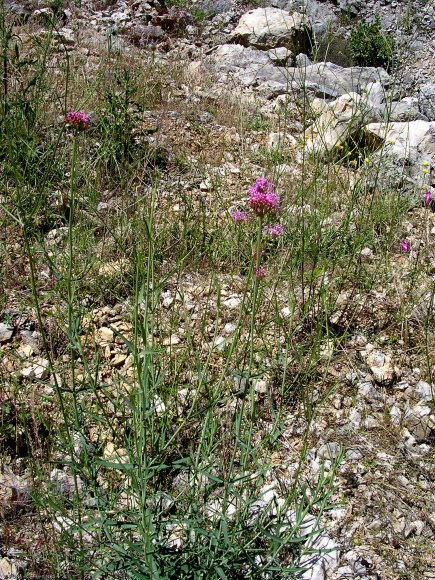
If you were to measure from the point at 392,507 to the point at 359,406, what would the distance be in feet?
1.55

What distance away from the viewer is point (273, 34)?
24.2ft

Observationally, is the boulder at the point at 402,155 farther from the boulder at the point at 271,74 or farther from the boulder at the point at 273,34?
the boulder at the point at 273,34

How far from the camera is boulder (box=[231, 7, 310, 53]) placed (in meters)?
7.38

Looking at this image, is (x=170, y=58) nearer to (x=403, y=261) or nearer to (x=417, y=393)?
(x=403, y=261)

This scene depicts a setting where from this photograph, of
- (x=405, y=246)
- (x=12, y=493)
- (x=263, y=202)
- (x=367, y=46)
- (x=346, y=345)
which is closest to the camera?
(x=263, y=202)

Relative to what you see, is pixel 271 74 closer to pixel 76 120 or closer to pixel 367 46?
pixel 367 46

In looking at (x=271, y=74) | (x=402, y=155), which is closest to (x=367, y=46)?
(x=271, y=74)

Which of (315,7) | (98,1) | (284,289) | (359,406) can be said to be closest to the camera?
(359,406)

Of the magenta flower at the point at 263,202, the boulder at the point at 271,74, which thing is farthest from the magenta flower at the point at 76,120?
the boulder at the point at 271,74

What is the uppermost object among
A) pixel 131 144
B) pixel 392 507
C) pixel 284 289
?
pixel 131 144

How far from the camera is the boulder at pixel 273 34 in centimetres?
738

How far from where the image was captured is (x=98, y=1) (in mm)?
8336

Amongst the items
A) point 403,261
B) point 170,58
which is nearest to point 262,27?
point 170,58

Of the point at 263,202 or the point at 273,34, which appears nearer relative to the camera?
the point at 263,202
